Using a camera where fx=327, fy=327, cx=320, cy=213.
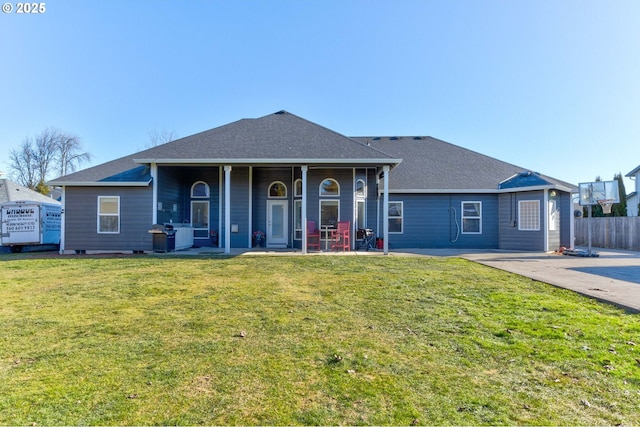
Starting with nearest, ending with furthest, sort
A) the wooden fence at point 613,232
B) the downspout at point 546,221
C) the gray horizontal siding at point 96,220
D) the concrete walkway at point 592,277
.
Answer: the concrete walkway at point 592,277
the gray horizontal siding at point 96,220
the downspout at point 546,221
the wooden fence at point 613,232

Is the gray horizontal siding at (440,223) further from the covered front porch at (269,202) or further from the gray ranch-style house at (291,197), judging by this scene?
the covered front porch at (269,202)

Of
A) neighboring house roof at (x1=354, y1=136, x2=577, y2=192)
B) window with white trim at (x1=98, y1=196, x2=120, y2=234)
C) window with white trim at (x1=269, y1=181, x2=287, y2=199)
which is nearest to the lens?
window with white trim at (x1=98, y1=196, x2=120, y2=234)

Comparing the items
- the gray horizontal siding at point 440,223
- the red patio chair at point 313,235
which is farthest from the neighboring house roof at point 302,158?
the red patio chair at point 313,235

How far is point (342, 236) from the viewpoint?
43.1 ft

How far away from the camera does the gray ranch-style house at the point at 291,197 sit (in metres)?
12.2

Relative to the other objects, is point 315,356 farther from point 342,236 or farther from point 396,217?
point 396,217

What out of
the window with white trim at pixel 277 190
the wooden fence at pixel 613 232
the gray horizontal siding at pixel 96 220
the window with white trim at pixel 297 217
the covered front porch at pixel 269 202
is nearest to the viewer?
the gray horizontal siding at pixel 96 220

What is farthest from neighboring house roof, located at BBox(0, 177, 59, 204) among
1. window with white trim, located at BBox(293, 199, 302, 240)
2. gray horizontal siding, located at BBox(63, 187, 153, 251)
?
window with white trim, located at BBox(293, 199, 302, 240)

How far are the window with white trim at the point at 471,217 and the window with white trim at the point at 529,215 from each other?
155 cm

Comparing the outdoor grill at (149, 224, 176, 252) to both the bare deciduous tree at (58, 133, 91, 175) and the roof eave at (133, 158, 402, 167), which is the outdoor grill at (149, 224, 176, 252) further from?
the bare deciduous tree at (58, 133, 91, 175)

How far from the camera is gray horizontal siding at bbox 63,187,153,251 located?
12352 mm

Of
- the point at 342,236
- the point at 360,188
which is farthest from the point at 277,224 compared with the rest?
the point at 360,188

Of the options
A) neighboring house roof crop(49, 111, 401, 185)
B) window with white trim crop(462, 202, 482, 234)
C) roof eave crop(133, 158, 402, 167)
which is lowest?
window with white trim crop(462, 202, 482, 234)

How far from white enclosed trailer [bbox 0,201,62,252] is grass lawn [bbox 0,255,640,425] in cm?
1045
